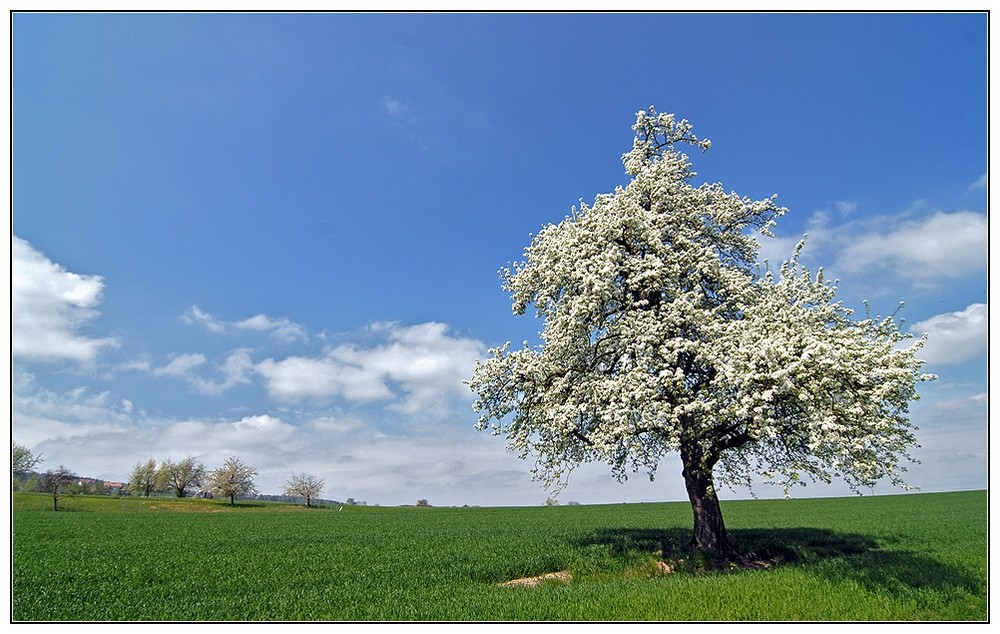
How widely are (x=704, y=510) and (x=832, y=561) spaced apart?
422 centimetres

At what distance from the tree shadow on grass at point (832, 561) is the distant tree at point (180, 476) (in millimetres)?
121563

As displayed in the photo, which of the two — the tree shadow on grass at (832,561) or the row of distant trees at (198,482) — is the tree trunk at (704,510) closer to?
the tree shadow on grass at (832,561)

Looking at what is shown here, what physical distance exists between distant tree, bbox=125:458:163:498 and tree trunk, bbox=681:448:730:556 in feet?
433

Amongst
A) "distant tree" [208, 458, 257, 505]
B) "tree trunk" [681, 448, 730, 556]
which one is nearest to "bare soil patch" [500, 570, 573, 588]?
"tree trunk" [681, 448, 730, 556]

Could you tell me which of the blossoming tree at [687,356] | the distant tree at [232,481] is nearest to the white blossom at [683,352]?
the blossoming tree at [687,356]

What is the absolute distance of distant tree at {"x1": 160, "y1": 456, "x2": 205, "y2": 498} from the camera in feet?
389

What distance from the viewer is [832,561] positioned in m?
17.4

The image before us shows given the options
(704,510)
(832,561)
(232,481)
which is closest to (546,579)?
(704,510)

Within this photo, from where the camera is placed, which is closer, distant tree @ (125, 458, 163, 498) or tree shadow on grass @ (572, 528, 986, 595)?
tree shadow on grass @ (572, 528, 986, 595)

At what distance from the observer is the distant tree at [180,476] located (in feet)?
389

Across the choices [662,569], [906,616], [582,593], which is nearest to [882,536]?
[662,569]

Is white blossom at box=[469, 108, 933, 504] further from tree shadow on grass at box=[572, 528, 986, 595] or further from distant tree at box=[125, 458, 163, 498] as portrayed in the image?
distant tree at box=[125, 458, 163, 498]

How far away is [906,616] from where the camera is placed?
12266 millimetres

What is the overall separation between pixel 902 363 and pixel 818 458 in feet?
12.5
